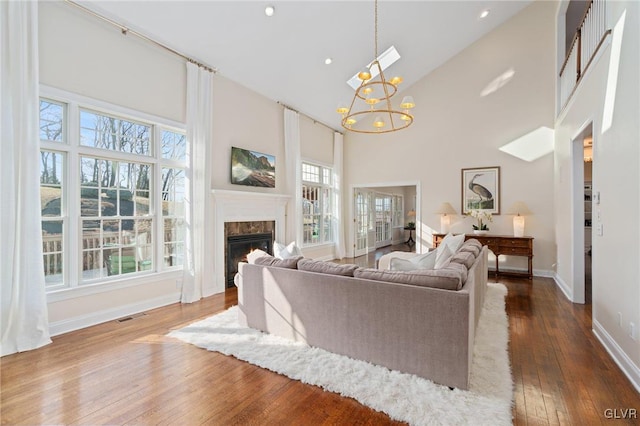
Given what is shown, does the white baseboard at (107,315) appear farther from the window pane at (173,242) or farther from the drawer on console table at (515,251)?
the drawer on console table at (515,251)

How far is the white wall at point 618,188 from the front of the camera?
2355 millimetres

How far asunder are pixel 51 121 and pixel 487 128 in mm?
7510

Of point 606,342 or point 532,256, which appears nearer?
point 606,342

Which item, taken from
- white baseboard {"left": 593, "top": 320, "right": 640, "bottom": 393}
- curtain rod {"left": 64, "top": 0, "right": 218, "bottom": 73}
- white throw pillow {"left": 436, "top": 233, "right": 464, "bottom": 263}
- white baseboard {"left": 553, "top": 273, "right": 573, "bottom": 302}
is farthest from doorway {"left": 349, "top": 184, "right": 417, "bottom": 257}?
curtain rod {"left": 64, "top": 0, "right": 218, "bottom": 73}

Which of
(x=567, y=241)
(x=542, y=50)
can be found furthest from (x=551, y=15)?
(x=567, y=241)

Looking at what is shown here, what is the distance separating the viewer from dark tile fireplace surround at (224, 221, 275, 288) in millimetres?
5219

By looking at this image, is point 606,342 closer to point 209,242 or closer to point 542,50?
point 209,242

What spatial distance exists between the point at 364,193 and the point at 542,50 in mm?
5091

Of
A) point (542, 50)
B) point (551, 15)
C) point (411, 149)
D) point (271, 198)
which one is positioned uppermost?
point (551, 15)

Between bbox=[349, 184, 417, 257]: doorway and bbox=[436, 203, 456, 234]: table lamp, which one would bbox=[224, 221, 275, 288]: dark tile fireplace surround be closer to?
bbox=[349, 184, 417, 257]: doorway

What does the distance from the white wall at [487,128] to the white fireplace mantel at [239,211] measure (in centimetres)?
308

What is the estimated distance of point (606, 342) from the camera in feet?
9.36

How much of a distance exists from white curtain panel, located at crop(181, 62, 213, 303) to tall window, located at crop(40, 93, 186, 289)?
0.73 ft

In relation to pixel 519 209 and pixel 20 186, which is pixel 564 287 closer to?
pixel 519 209
